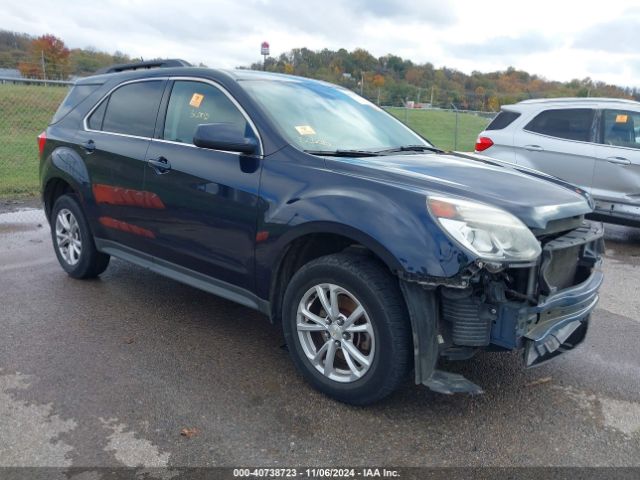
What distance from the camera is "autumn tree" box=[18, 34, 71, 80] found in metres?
29.8

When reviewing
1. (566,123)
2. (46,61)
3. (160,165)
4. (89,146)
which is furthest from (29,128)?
(160,165)

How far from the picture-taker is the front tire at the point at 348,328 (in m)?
2.97

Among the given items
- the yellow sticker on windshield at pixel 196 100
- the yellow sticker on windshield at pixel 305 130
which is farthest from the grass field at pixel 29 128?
the yellow sticker on windshield at pixel 305 130

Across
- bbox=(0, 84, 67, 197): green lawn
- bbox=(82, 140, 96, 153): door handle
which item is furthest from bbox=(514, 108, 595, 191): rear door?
bbox=(0, 84, 67, 197): green lawn

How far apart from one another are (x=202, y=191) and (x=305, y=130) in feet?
2.56

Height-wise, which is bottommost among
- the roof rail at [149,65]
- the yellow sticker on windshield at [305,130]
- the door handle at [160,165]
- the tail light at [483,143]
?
the door handle at [160,165]

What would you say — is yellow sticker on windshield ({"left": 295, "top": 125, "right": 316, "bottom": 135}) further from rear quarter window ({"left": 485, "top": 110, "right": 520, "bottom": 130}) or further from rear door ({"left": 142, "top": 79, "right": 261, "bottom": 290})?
rear quarter window ({"left": 485, "top": 110, "right": 520, "bottom": 130})

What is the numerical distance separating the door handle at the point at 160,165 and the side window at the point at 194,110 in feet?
0.59

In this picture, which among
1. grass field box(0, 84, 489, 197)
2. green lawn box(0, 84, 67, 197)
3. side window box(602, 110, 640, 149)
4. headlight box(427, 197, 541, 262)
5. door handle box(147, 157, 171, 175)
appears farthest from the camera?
grass field box(0, 84, 489, 197)

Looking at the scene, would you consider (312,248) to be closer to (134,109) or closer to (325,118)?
(325,118)

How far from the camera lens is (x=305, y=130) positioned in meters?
3.77

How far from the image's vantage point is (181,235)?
4027 mm

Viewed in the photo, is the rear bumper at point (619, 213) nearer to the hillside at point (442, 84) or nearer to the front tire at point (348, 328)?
the front tire at point (348, 328)

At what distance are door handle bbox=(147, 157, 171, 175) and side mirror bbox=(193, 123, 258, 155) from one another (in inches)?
23.9
